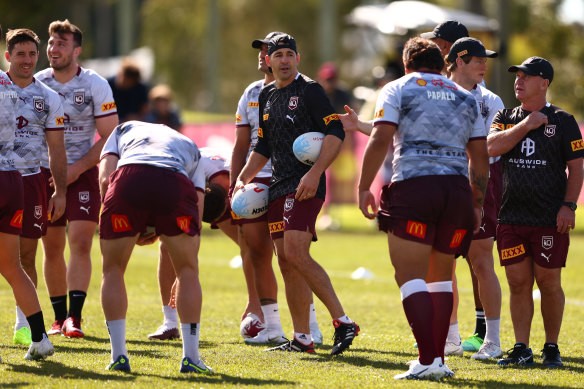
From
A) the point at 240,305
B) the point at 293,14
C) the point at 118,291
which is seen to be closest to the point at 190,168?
the point at 118,291

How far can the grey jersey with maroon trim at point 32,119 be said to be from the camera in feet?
27.0

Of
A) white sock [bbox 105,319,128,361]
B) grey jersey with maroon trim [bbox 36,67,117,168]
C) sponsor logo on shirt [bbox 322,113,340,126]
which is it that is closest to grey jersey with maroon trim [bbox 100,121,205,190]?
white sock [bbox 105,319,128,361]

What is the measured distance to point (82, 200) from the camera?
9164 millimetres

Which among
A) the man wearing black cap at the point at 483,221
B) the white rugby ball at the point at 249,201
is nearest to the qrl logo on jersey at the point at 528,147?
the man wearing black cap at the point at 483,221

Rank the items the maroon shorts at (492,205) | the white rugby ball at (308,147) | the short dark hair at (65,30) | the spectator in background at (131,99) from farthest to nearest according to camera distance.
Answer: the spectator in background at (131,99), the short dark hair at (65,30), the maroon shorts at (492,205), the white rugby ball at (308,147)

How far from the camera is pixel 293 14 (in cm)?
6053

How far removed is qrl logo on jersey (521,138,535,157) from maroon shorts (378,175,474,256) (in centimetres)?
105

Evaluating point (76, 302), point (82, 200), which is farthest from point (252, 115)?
point (76, 302)

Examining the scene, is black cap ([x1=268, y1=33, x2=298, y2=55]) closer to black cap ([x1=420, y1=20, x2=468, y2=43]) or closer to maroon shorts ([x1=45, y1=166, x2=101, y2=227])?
black cap ([x1=420, y1=20, x2=468, y2=43])

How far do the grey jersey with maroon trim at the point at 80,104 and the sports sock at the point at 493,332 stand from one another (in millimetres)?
3793

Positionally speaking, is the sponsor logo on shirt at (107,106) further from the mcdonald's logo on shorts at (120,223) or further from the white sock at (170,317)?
the mcdonald's logo on shorts at (120,223)

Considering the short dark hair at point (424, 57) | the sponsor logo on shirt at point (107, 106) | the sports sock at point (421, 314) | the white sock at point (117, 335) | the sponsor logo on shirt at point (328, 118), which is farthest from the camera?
the sponsor logo on shirt at point (107, 106)

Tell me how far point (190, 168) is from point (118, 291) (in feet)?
3.19

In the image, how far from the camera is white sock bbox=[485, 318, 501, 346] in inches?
324
